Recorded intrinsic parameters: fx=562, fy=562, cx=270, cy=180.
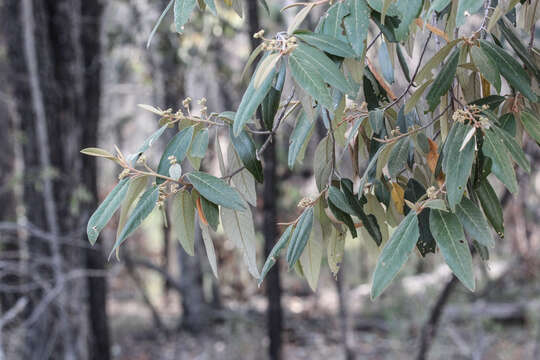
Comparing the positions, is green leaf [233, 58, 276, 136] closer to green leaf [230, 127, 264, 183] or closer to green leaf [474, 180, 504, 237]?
green leaf [230, 127, 264, 183]

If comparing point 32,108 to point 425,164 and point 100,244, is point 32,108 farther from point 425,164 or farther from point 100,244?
point 425,164

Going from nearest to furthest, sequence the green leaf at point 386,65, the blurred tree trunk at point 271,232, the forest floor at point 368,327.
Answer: the green leaf at point 386,65 < the blurred tree trunk at point 271,232 < the forest floor at point 368,327

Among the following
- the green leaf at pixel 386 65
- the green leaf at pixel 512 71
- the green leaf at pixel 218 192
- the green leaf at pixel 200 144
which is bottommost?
the green leaf at pixel 218 192

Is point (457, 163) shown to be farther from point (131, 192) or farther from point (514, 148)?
point (131, 192)

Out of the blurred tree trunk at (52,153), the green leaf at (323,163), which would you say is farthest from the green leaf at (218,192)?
the blurred tree trunk at (52,153)

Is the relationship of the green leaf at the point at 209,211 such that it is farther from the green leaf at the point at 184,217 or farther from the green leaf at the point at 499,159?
the green leaf at the point at 499,159

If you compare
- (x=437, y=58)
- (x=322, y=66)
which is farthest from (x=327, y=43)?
(x=437, y=58)

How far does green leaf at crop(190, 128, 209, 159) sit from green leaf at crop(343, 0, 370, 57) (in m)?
0.27

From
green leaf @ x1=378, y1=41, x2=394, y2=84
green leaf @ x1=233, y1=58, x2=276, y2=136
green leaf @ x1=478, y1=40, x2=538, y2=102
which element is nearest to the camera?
green leaf @ x1=233, y1=58, x2=276, y2=136

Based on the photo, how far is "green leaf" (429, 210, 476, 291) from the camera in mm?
708

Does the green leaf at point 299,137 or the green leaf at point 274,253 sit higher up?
the green leaf at point 299,137

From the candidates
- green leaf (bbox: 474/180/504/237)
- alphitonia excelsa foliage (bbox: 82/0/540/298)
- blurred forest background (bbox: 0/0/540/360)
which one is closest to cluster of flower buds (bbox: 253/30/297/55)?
alphitonia excelsa foliage (bbox: 82/0/540/298)

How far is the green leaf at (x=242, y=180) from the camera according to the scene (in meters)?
0.97

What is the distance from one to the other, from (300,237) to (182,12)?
38 centimetres
